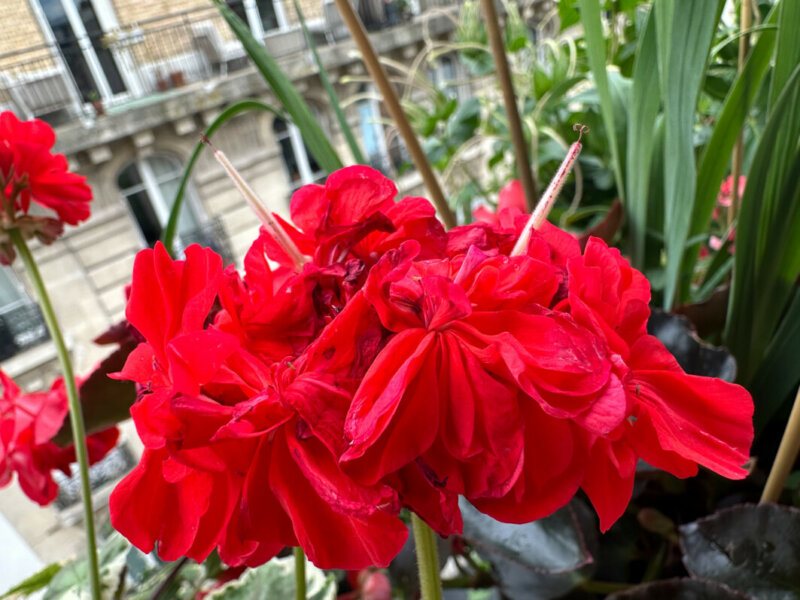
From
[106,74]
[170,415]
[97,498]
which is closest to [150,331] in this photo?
[170,415]

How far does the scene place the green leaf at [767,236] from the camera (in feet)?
0.74

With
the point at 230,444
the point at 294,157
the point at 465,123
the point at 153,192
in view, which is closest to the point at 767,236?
the point at 230,444

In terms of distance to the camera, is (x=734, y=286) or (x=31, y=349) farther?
(x=31, y=349)

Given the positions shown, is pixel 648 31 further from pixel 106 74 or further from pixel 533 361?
pixel 106 74

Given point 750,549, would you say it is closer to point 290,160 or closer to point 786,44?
point 786,44

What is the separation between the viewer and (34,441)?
11.0 inches

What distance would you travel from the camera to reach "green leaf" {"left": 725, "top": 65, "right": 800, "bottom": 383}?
22 centimetres

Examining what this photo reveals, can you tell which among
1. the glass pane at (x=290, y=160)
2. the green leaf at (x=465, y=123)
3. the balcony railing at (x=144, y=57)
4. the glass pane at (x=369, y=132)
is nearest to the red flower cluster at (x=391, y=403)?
the green leaf at (x=465, y=123)

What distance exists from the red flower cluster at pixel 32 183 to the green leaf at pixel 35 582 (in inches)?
7.1

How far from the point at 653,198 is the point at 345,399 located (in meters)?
0.31

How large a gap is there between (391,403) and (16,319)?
8.63ft

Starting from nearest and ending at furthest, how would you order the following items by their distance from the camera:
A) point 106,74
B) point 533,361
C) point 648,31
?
1. point 533,361
2. point 648,31
3. point 106,74

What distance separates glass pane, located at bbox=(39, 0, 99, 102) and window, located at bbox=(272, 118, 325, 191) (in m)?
0.84

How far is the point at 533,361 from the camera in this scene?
99 millimetres
